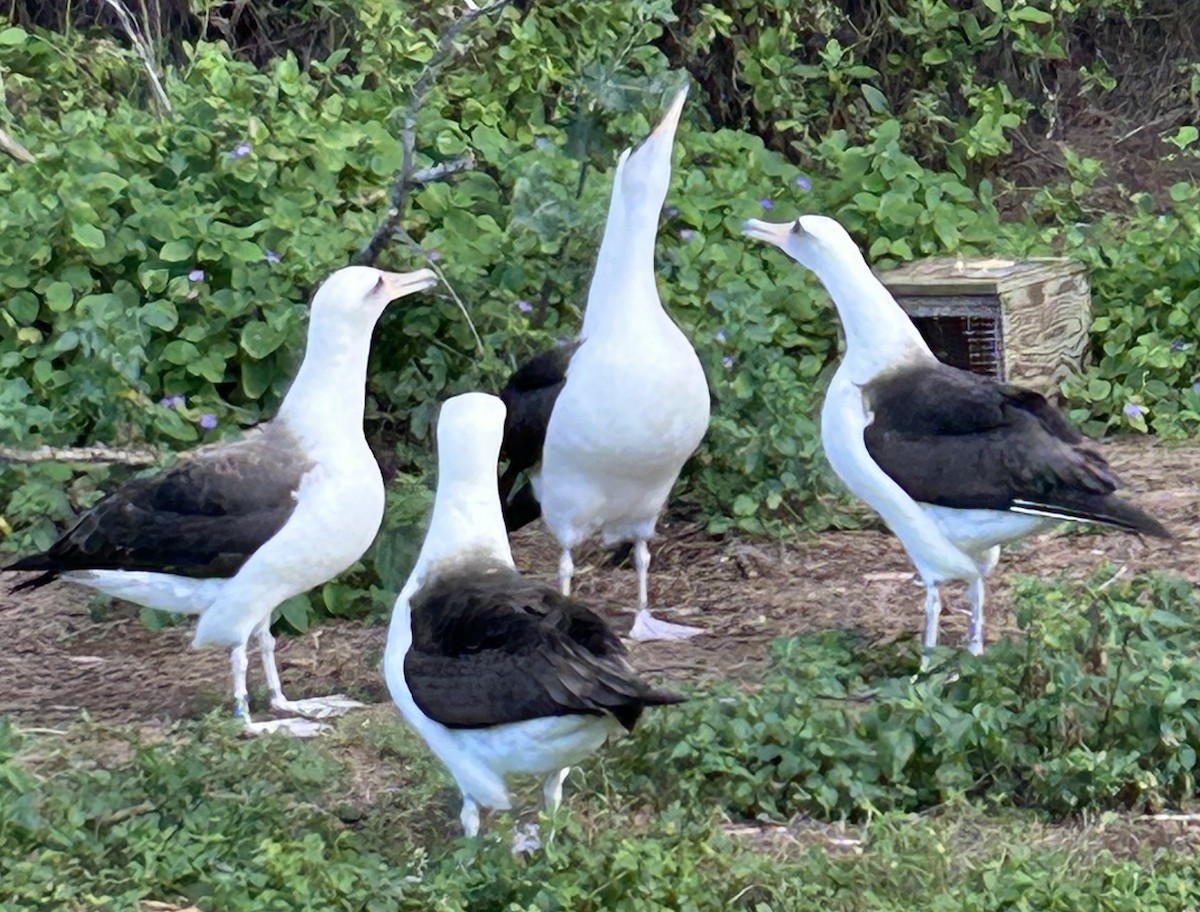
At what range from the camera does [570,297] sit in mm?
7992

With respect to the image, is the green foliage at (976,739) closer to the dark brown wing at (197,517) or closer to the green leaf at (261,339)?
the dark brown wing at (197,517)

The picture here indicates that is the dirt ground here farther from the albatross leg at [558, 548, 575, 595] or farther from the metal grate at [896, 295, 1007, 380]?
the metal grate at [896, 295, 1007, 380]

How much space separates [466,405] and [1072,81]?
7425 mm

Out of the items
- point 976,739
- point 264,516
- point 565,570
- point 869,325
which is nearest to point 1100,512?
point 976,739

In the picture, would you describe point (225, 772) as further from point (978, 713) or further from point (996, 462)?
point (996, 462)

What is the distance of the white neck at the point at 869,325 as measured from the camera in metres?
6.37

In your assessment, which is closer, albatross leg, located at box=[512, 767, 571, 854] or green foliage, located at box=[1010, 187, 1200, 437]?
albatross leg, located at box=[512, 767, 571, 854]

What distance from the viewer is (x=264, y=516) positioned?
595 cm

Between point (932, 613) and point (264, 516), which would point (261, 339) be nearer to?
point (264, 516)

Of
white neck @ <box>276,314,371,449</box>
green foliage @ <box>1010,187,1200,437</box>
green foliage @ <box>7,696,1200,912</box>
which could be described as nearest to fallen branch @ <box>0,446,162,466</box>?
white neck @ <box>276,314,371,449</box>

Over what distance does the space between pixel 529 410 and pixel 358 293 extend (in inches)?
38.1

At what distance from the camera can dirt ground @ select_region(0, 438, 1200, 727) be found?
21.2ft

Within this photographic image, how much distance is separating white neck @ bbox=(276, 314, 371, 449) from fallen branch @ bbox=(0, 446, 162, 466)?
2.97 ft

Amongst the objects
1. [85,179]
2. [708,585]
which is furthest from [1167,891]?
[85,179]
